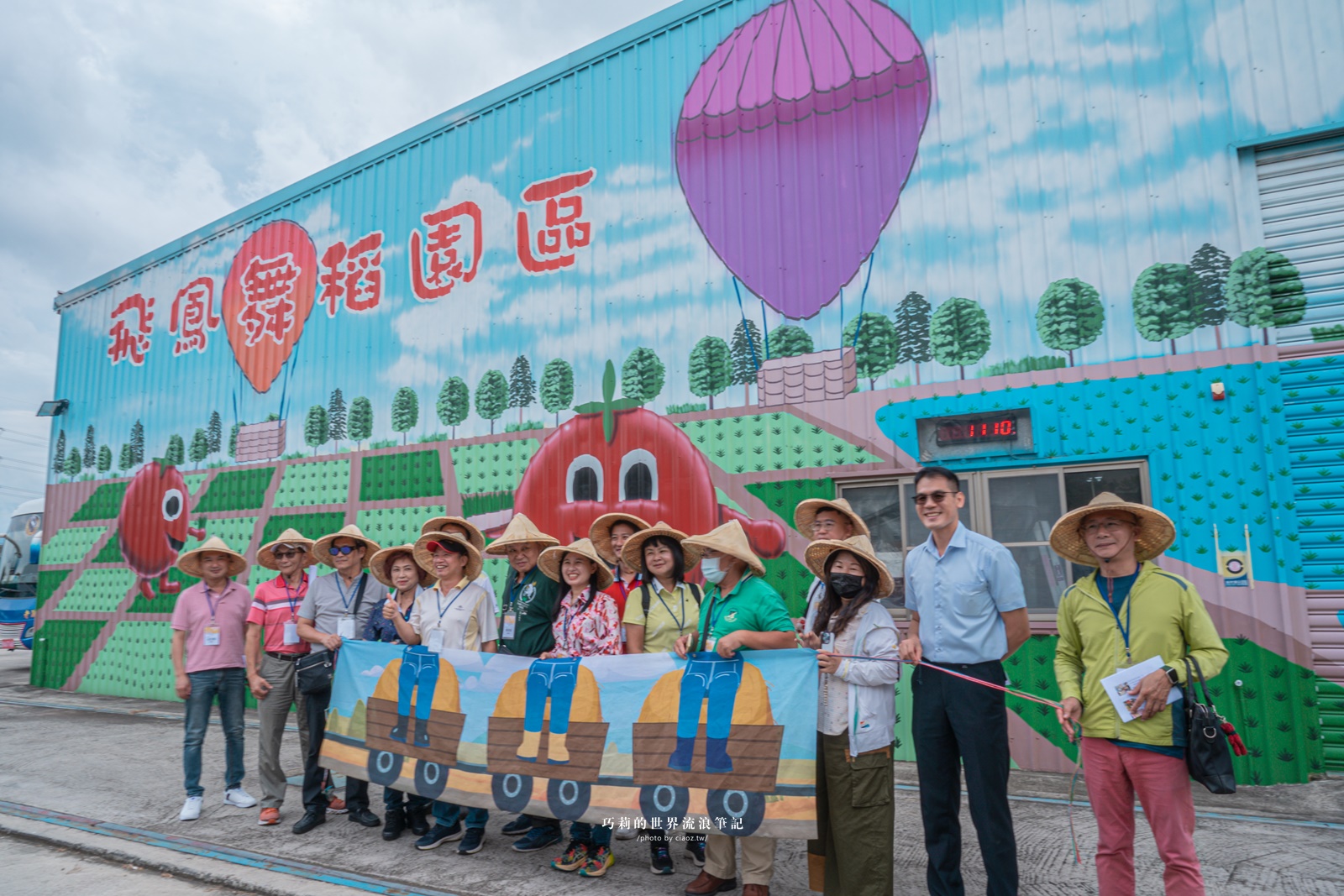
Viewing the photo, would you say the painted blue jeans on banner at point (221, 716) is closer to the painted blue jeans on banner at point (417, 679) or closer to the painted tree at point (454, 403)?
the painted blue jeans on banner at point (417, 679)

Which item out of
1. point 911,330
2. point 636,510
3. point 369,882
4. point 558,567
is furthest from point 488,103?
point 369,882

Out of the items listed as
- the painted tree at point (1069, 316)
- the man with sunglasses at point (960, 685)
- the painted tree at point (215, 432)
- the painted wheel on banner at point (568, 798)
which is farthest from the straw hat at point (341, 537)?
the painted tree at point (215, 432)

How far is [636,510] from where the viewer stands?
8.30m

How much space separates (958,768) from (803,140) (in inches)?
237

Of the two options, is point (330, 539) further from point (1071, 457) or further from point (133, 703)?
point (133, 703)

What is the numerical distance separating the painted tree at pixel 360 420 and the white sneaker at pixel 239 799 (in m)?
5.64

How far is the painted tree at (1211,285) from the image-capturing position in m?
5.97

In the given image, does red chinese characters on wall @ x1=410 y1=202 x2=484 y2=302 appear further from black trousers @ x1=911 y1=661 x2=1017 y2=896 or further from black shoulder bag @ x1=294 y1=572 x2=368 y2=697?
black trousers @ x1=911 y1=661 x2=1017 y2=896

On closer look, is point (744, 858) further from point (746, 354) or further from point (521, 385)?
point (521, 385)

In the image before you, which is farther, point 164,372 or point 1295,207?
point 164,372

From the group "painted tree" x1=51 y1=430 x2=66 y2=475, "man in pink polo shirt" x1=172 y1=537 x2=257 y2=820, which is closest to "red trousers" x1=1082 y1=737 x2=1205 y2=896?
"man in pink polo shirt" x1=172 y1=537 x2=257 y2=820

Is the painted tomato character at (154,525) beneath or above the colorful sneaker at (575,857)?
above

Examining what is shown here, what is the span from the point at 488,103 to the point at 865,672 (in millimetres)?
9087

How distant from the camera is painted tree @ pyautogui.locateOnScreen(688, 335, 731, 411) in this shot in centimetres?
797
